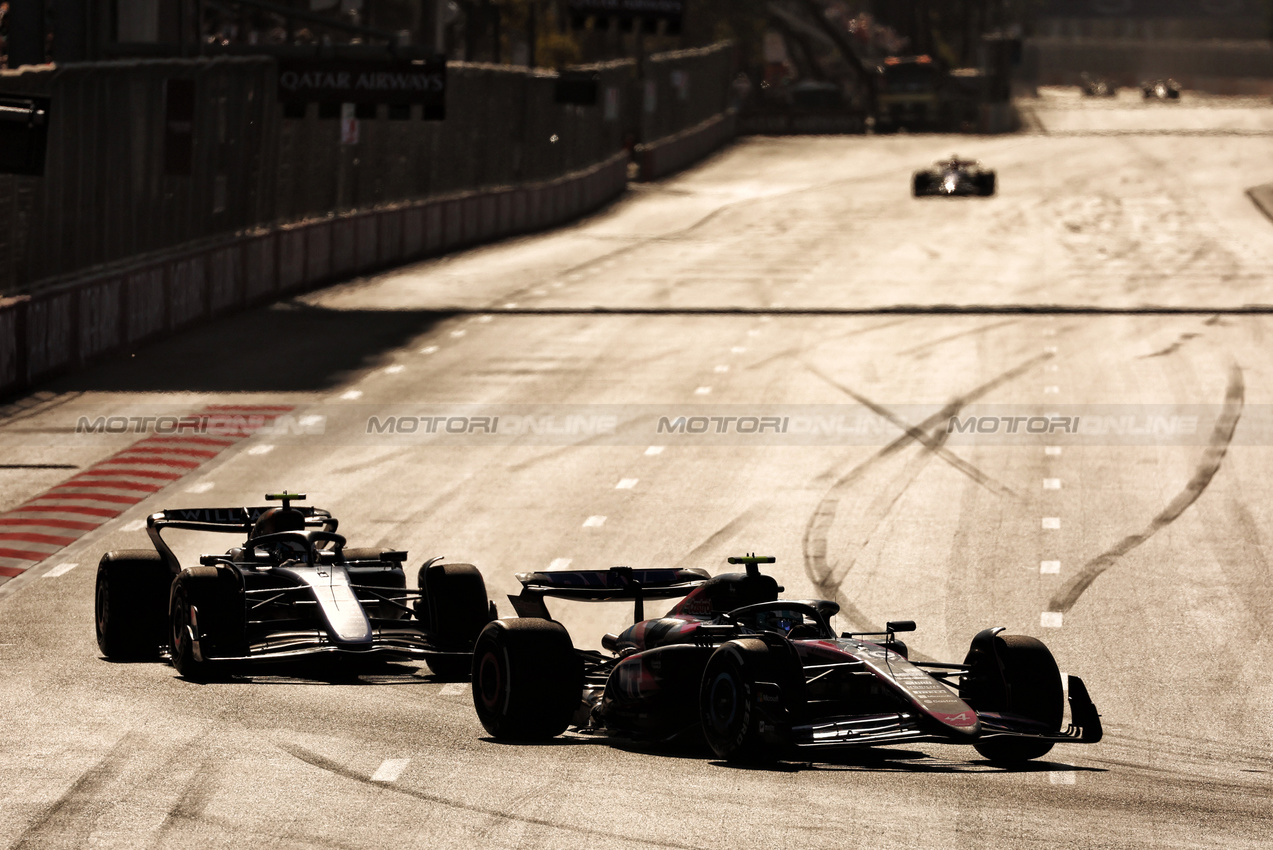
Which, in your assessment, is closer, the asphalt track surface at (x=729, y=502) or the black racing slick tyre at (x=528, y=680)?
the asphalt track surface at (x=729, y=502)

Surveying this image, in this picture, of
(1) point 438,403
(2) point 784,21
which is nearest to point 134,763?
(1) point 438,403

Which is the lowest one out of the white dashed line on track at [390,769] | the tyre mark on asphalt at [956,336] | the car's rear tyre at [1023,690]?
the white dashed line on track at [390,769]

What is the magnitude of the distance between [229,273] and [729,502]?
1502 cm

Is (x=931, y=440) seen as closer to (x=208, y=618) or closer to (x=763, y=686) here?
(x=208, y=618)

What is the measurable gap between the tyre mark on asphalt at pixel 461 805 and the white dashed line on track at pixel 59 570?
24.5 ft

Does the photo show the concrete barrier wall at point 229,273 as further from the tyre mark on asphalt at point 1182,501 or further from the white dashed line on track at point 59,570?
the tyre mark on asphalt at point 1182,501

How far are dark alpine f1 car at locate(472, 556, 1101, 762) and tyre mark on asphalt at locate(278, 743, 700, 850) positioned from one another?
1.35 meters

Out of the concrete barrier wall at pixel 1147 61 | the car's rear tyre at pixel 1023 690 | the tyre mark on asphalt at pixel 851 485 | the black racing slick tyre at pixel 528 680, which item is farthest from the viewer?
the concrete barrier wall at pixel 1147 61

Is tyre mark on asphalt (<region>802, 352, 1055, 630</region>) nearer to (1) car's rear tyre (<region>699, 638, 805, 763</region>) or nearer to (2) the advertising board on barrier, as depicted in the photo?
(1) car's rear tyre (<region>699, 638, 805, 763</region>)

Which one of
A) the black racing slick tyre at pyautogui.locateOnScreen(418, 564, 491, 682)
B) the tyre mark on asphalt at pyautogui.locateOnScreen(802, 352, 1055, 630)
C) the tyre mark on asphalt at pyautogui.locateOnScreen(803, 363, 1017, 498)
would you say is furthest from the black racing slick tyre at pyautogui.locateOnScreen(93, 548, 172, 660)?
the tyre mark on asphalt at pyautogui.locateOnScreen(803, 363, 1017, 498)

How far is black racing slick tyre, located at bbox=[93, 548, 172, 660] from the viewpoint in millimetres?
A: 13906

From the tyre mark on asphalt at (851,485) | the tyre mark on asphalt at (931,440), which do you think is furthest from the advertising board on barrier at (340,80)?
the tyre mark on asphalt at (851,485)

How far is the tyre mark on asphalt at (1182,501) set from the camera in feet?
57.7

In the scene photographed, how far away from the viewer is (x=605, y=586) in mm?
13039
